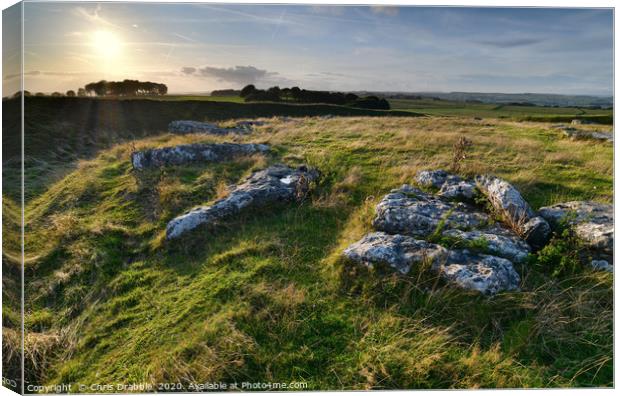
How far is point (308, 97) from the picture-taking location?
7.17 metres

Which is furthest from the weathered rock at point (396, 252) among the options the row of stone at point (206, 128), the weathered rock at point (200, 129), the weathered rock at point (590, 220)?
the weathered rock at point (200, 129)

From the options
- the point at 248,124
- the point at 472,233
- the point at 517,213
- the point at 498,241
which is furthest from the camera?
the point at 248,124

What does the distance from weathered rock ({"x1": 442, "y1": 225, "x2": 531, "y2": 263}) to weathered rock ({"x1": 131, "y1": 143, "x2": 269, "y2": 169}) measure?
22.7 ft

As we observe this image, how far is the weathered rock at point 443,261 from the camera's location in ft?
15.6

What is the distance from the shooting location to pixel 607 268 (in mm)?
5195

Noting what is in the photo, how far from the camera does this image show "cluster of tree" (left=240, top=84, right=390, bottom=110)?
7043 mm

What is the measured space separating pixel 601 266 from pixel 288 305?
4565mm

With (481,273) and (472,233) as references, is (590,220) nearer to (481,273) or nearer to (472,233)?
(472,233)

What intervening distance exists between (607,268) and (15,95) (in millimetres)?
8857

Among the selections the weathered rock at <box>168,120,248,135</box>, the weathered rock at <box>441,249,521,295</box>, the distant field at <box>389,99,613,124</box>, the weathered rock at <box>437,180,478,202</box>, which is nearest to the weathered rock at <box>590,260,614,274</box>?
the weathered rock at <box>441,249,521,295</box>

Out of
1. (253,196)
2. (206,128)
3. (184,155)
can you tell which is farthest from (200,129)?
(253,196)

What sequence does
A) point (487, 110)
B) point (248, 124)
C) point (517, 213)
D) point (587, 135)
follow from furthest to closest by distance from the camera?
1. point (248, 124)
2. point (587, 135)
3. point (487, 110)
4. point (517, 213)

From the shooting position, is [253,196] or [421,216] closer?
[421,216]

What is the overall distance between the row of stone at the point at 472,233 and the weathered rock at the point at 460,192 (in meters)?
0.02
